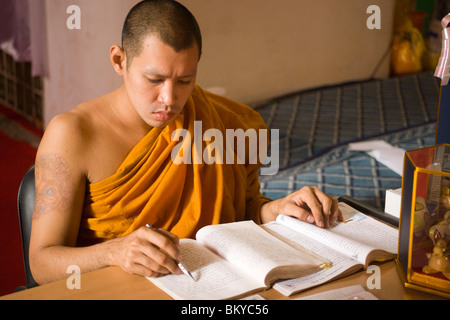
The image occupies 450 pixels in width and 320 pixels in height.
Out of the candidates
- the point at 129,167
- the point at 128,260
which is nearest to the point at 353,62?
the point at 129,167

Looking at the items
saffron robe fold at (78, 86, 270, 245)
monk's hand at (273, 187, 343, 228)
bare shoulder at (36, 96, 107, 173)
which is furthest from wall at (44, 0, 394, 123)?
monk's hand at (273, 187, 343, 228)

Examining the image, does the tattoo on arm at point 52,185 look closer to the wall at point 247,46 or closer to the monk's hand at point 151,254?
the monk's hand at point 151,254

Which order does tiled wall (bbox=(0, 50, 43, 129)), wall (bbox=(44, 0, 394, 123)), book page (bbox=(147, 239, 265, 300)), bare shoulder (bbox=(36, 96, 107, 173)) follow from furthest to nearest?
tiled wall (bbox=(0, 50, 43, 129)) < wall (bbox=(44, 0, 394, 123)) < bare shoulder (bbox=(36, 96, 107, 173)) < book page (bbox=(147, 239, 265, 300))

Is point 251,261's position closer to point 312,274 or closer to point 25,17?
point 312,274

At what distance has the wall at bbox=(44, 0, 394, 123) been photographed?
3.48 meters

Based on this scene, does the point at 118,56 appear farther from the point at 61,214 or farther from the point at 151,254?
the point at 151,254

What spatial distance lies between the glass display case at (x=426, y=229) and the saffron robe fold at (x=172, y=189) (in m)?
0.62

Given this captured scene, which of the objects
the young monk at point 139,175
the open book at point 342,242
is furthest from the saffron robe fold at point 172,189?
the open book at point 342,242

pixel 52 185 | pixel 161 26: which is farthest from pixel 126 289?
pixel 161 26

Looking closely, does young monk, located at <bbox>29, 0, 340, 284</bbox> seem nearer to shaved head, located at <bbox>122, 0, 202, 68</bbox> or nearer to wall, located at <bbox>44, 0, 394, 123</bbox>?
shaved head, located at <bbox>122, 0, 202, 68</bbox>

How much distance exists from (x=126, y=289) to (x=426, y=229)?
0.68 meters

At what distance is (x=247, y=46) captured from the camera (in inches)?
162

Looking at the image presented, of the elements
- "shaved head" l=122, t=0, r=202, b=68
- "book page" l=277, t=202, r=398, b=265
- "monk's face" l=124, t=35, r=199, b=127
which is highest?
"shaved head" l=122, t=0, r=202, b=68

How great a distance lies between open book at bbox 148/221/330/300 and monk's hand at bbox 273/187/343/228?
5.8 inches
